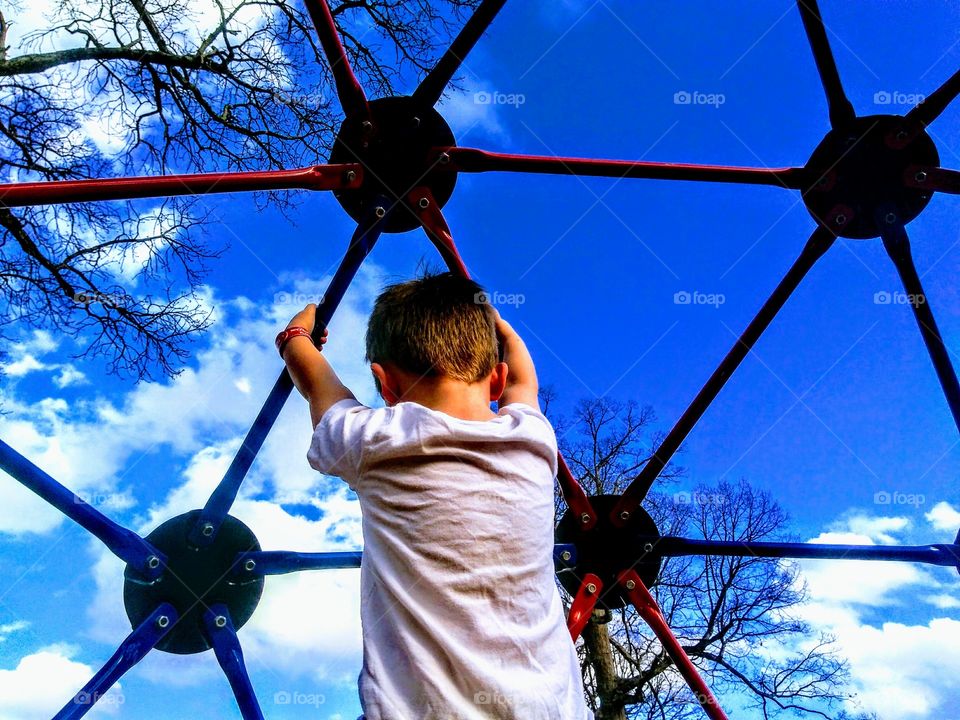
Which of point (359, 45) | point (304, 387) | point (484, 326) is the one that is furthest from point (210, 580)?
point (359, 45)

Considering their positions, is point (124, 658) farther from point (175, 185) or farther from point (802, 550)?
point (802, 550)

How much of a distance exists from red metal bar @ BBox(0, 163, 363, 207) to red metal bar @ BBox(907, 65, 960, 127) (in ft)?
10.5

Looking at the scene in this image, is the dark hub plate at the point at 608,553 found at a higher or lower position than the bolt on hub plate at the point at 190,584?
higher

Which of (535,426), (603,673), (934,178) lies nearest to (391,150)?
(535,426)

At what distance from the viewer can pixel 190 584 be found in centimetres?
404

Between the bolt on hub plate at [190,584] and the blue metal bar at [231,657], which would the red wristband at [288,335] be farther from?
the blue metal bar at [231,657]

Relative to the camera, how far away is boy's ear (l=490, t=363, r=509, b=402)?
236 centimetres

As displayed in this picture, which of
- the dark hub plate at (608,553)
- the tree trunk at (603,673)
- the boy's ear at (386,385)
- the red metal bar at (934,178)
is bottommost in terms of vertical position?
the boy's ear at (386,385)

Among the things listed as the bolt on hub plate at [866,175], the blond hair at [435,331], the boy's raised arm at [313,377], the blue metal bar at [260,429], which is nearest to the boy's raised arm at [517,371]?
the blond hair at [435,331]

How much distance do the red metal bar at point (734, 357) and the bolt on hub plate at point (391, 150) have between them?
6.74 ft

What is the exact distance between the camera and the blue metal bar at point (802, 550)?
5133 mm

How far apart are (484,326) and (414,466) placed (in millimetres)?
583

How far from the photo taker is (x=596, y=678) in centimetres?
810

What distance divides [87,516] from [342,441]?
8.36 feet
